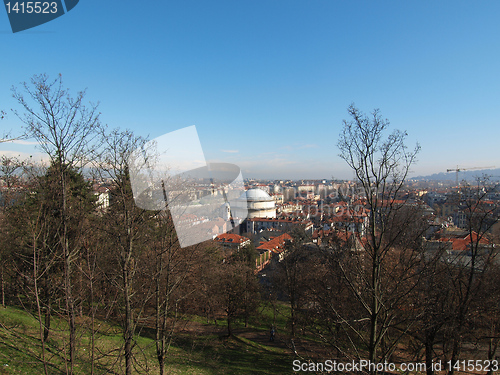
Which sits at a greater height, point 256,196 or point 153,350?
point 256,196

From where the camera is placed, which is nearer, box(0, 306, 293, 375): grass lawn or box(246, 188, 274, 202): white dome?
box(0, 306, 293, 375): grass lawn

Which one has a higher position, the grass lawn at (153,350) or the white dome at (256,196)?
the white dome at (256,196)

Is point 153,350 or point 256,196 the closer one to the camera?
point 153,350

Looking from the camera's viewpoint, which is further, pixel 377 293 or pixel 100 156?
pixel 100 156

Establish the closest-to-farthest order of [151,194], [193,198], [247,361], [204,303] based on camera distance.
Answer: [151,194]
[193,198]
[247,361]
[204,303]

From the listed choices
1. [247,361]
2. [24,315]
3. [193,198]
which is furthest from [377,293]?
[24,315]

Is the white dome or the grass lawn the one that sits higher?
the white dome

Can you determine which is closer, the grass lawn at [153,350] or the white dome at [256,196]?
the grass lawn at [153,350]

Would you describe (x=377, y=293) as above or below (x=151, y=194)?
below

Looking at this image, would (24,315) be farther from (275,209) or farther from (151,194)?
(275,209)

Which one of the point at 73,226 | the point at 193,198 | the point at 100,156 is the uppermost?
the point at 100,156

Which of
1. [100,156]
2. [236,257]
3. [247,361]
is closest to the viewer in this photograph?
[100,156]
